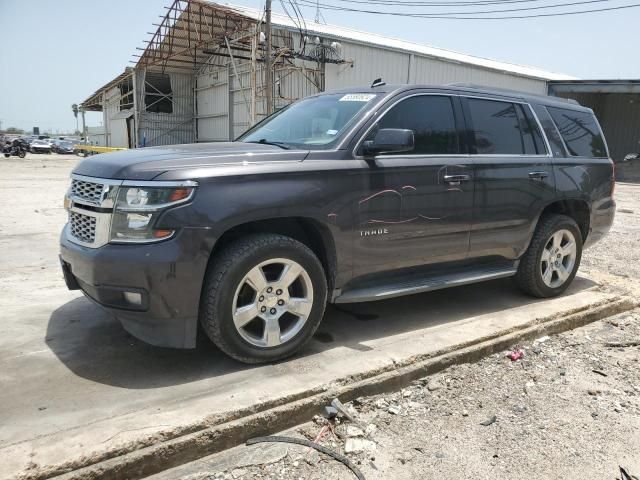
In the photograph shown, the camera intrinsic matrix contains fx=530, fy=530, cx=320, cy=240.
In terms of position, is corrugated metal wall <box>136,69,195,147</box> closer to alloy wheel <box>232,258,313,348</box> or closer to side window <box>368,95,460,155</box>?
side window <box>368,95,460,155</box>

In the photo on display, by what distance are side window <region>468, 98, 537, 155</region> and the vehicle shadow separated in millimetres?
1438

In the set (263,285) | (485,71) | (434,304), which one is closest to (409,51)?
(485,71)

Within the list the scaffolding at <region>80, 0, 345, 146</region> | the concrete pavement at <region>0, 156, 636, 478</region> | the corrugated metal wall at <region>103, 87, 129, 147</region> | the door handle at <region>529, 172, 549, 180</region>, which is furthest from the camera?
the corrugated metal wall at <region>103, 87, 129, 147</region>

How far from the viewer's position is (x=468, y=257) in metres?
4.47

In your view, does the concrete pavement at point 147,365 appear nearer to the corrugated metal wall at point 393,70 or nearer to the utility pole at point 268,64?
the utility pole at point 268,64

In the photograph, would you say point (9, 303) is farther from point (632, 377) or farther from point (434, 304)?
point (632, 377)

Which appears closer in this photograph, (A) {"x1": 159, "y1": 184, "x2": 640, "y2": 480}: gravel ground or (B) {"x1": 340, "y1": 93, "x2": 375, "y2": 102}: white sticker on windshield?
(A) {"x1": 159, "y1": 184, "x2": 640, "y2": 480}: gravel ground

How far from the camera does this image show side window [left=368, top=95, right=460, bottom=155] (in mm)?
4052

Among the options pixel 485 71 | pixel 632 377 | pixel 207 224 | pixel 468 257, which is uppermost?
pixel 485 71

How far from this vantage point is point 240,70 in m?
24.8

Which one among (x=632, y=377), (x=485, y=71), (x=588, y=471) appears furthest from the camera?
(x=485, y=71)

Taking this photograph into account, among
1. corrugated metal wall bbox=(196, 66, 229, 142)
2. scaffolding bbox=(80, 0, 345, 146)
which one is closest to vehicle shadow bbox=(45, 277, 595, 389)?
scaffolding bbox=(80, 0, 345, 146)

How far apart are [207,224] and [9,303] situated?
252cm

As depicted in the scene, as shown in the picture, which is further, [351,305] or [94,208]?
[351,305]
